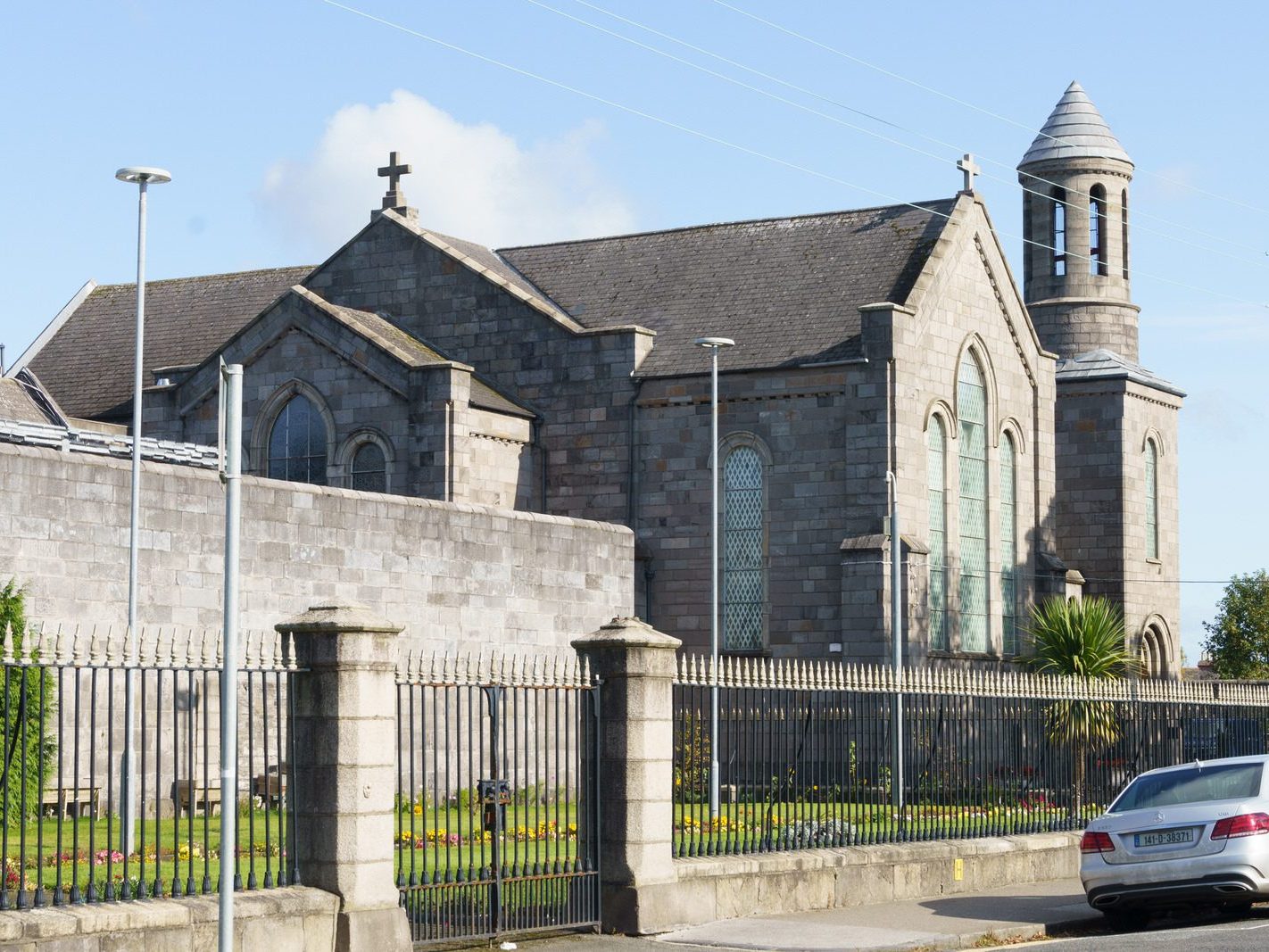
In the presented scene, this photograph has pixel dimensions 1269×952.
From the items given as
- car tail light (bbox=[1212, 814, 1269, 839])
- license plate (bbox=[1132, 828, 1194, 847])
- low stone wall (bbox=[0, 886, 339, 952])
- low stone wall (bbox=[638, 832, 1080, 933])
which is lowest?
low stone wall (bbox=[638, 832, 1080, 933])

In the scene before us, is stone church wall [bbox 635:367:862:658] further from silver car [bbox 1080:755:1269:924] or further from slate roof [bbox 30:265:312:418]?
silver car [bbox 1080:755:1269:924]

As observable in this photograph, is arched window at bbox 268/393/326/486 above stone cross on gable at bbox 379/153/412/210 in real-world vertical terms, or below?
below

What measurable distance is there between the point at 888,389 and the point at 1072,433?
11.9m

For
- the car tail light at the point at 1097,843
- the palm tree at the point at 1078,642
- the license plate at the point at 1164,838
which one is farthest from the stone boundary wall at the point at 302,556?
the license plate at the point at 1164,838

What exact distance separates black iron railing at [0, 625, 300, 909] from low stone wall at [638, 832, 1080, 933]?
346 cm

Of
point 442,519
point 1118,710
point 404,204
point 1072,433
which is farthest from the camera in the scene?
point 1072,433

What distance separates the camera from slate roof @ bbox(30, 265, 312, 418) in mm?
46781

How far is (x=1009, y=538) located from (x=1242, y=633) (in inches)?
1160

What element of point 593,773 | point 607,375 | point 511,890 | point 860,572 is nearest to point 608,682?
point 593,773

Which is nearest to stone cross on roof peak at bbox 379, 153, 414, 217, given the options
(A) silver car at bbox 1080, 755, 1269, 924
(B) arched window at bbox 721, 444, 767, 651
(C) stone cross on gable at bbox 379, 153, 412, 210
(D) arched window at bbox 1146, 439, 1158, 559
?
(C) stone cross on gable at bbox 379, 153, 412, 210

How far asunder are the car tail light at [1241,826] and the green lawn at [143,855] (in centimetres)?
795

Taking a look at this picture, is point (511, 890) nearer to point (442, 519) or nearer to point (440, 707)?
point (440, 707)

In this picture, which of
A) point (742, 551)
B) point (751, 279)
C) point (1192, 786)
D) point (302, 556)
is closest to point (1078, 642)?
point (742, 551)

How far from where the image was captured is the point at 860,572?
3741cm
